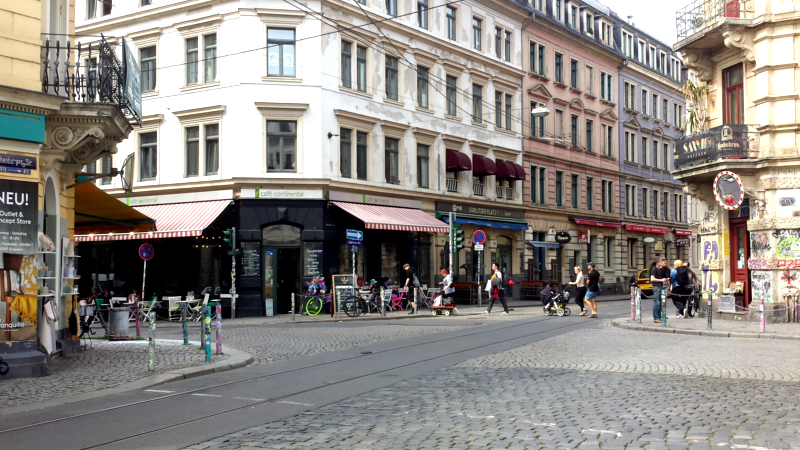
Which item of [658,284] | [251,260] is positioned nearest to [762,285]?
[658,284]

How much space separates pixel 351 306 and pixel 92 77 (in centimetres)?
1546

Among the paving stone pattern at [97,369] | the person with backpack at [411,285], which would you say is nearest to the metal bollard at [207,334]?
the paving stone pattern at [97,369]

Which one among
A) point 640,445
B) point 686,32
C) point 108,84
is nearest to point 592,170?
point 686,32

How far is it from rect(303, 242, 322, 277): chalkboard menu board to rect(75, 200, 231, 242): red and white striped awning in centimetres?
343

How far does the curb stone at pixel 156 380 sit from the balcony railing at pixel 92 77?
476 centimetres

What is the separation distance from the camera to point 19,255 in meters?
12.3

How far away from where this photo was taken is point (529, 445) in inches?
284

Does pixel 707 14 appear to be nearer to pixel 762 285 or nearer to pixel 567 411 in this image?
pixel 762 285

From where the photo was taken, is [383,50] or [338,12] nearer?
[338,12]

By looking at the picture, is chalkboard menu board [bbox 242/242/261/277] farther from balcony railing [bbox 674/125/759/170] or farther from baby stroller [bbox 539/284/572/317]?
balcony railing [bbox 674/125/759/170]

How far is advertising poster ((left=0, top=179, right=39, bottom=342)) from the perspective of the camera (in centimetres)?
1206

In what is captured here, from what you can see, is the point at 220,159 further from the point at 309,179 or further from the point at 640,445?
the point at 640,445

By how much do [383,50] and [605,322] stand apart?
15.7 metres

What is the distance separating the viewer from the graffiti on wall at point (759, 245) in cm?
2281
